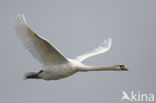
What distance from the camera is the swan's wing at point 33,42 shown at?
19.4 m

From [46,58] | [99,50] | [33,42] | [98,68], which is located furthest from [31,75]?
[99,50]

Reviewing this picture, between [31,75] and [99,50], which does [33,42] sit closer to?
[31,75]

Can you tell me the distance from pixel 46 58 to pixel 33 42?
1.21m

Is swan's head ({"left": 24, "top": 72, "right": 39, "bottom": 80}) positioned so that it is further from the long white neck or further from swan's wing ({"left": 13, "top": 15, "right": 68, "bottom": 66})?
the long white neck

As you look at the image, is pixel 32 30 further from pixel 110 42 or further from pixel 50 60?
pixel 110 42

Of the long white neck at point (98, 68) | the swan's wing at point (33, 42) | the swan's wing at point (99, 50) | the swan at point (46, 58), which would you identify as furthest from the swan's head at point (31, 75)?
the swan's wing at point (99, 50)

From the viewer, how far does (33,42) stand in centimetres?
1961

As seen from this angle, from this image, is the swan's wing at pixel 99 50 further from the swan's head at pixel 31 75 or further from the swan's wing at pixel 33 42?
the swan's wing at pixel 33 42

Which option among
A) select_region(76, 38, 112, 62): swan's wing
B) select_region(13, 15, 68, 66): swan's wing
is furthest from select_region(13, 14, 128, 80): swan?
select_region(76, 38, 112, 62): swan's wing

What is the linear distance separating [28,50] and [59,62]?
140 centimetres

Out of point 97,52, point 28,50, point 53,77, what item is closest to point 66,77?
point 53,77

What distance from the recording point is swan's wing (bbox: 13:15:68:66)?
1944 centimetres

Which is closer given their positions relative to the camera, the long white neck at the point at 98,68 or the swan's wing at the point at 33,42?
the swan's wing at the point at 33,42

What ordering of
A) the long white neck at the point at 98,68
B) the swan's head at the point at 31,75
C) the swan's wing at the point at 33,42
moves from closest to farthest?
the swan's wing at the point at 33,42 → the long white neck at the point at 98,68 → the swan's head at the point at 31,75
